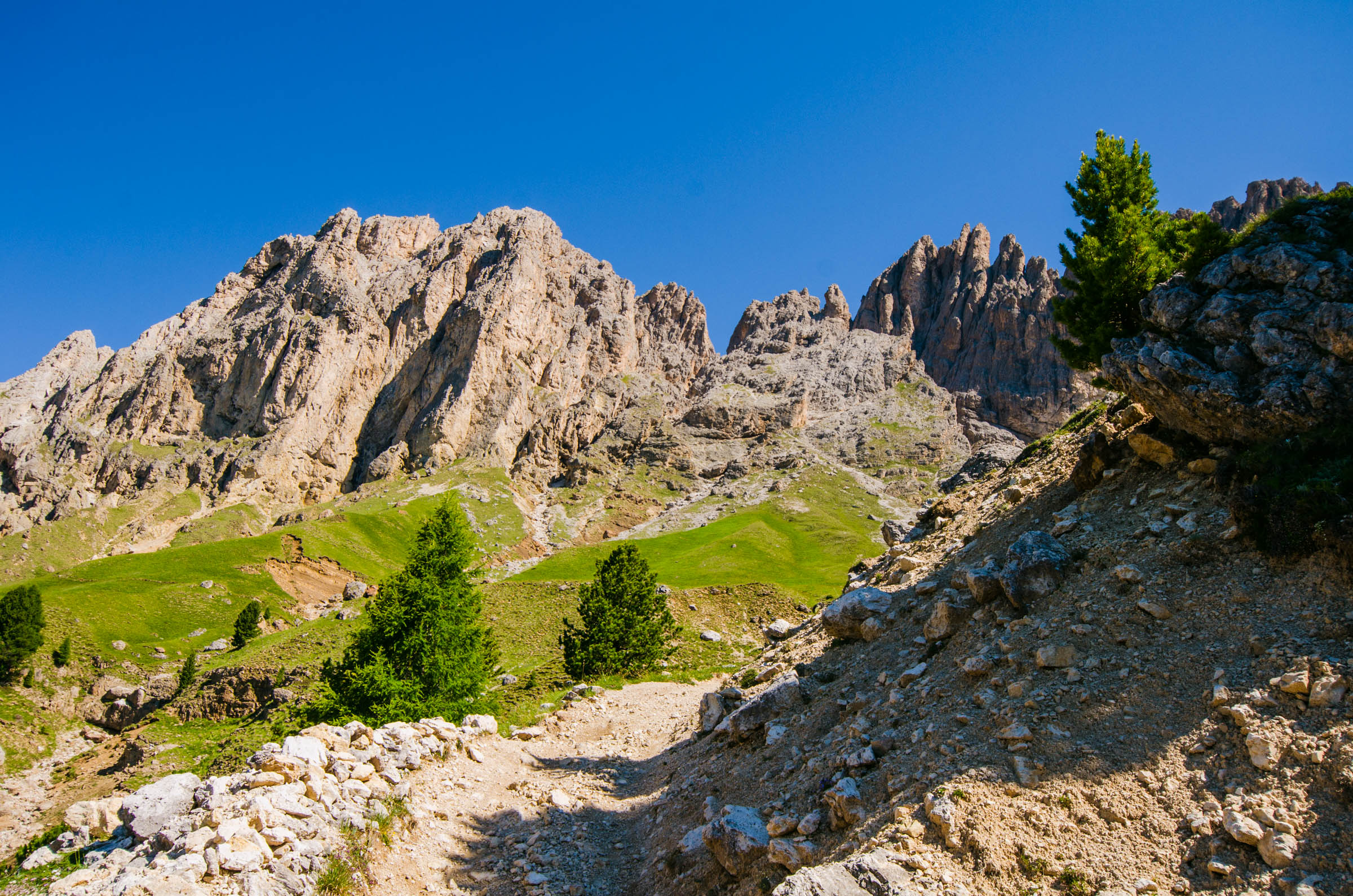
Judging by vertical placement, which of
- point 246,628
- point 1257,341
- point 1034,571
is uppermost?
point 1257,341

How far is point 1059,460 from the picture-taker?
22.4m

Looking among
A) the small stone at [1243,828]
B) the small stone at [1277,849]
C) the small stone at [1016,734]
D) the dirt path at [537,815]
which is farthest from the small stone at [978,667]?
the dirt path at [537,815]

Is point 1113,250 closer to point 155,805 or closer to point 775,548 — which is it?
point 155,805

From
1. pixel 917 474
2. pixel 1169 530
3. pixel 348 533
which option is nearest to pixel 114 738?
pixel 1169 530

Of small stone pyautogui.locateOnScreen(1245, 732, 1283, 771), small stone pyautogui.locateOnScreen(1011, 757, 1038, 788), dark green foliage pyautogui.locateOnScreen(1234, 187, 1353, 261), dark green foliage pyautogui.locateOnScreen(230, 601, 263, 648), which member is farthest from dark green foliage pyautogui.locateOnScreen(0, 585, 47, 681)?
dark green foliage pyautogui.locateOnScreen(1234, 187, 1353, 261)

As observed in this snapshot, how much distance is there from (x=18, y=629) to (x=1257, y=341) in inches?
2810

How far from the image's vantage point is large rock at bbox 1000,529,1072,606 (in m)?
13.9

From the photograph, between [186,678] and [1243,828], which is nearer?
[1243,828]

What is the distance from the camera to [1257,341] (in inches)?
597

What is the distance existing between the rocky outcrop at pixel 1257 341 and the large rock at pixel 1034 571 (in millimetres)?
5133

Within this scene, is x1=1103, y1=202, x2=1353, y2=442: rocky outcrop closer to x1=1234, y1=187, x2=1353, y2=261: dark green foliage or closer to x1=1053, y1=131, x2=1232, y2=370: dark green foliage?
x1=1234, y1=187, x2=1353, y2=261: dark green foliage

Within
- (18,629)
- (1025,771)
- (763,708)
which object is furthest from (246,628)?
(1025,771)

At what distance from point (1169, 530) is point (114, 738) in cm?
5364

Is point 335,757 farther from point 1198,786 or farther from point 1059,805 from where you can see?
point 1198,786
